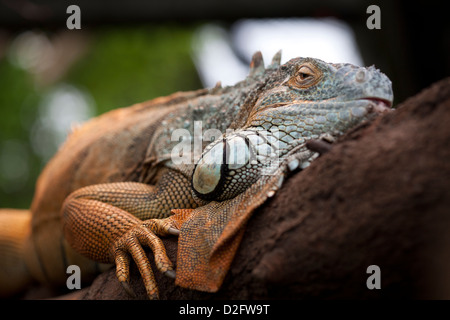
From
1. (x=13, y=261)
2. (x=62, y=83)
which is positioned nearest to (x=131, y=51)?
(x=62, y=83)

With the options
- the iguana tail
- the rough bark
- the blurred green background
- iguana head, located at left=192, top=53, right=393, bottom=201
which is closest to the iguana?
iguana head, located at left=192, top=53, right=393, bottom=201

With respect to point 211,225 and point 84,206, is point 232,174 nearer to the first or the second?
point 211,225

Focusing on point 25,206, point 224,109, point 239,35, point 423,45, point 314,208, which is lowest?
point 25,206

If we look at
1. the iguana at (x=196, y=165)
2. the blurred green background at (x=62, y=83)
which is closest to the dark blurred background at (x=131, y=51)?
the blurred green background at (x=62, y=83)

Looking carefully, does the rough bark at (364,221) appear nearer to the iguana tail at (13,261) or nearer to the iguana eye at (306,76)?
the iguana eye at (306,76)

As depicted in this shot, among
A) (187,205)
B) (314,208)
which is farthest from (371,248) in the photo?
(187,205)

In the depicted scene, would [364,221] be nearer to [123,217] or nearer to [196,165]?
[196,165]
